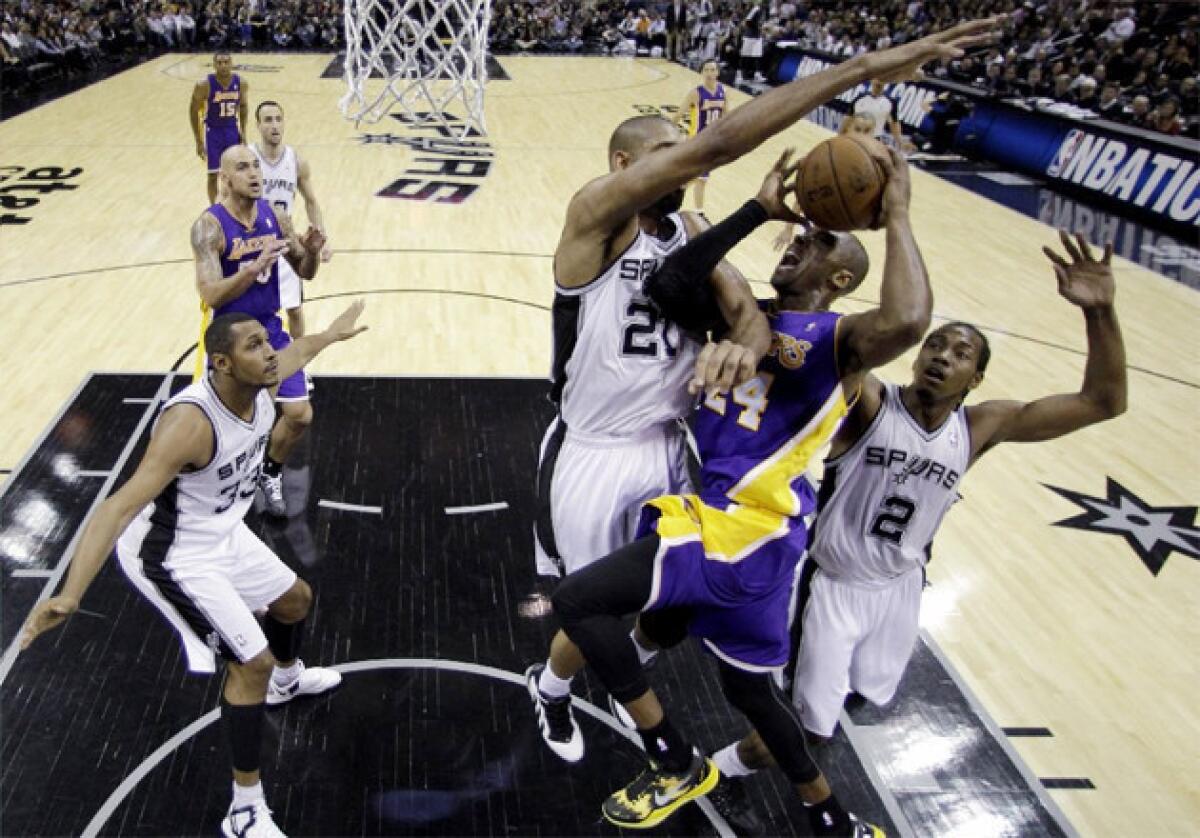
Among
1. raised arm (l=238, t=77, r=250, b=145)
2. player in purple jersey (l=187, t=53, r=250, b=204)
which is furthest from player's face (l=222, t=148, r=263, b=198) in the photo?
raised arm (l=238, t=77, r=250, b=145)

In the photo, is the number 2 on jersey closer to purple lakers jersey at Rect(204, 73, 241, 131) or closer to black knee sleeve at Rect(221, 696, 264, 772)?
black knee sleeve at Rect(221, 696, 264, 772)

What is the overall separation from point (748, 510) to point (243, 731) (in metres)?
1.78

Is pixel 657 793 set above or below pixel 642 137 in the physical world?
below

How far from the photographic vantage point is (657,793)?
337 centimetres

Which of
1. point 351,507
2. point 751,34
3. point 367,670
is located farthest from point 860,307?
point 751,34

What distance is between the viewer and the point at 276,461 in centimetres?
541

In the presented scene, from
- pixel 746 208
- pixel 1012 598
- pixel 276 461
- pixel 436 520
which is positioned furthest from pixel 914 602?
pixel 276 461

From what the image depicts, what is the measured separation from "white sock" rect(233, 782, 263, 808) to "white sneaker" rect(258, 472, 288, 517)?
2.13 m

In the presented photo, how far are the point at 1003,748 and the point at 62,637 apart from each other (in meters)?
3.97

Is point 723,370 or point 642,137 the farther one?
point 642,137

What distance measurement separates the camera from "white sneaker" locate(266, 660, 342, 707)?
3.96 m

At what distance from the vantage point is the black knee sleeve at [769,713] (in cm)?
307

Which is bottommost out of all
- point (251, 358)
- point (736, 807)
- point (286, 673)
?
point (736, 807)

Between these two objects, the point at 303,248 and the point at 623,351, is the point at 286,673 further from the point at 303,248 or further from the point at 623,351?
the point at 303,248
